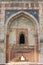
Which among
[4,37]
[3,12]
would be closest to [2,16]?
[3,12]

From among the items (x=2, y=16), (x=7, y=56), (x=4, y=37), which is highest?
(x=2, y=16)

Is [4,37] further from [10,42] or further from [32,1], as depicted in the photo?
[32,1]

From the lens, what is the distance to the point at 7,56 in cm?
1367

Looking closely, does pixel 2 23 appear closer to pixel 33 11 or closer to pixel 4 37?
pixel 4 37

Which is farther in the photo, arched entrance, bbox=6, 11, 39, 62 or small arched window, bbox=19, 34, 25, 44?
small arched window, bbox=19, 34, 25, 44

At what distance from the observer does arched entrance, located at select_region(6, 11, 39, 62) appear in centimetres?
1369

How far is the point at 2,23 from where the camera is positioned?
1389cm

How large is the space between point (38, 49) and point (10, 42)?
150cm

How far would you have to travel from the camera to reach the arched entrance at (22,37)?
1369 centimetres

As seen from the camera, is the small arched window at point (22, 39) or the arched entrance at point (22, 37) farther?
the small arched window at point (22, 39)

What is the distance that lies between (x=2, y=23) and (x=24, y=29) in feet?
3.91

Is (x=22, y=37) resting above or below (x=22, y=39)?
above

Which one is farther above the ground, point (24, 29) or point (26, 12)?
point (26, 12)

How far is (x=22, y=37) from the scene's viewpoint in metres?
14.0
